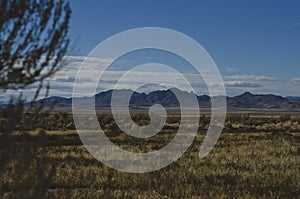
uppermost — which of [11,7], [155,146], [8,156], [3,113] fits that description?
[11,7]

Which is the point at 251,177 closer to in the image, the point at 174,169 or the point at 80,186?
the point at 174,169

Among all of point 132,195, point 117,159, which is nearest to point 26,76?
point 132,195

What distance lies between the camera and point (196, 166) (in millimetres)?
16328

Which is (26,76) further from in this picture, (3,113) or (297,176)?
(297,176)

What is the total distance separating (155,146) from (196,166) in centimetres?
823

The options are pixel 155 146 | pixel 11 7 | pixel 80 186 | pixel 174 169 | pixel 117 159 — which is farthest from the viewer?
pixel 155 146

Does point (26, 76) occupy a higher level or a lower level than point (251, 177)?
higher

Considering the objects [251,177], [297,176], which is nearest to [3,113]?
[251,177]

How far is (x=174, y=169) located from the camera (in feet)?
51.1

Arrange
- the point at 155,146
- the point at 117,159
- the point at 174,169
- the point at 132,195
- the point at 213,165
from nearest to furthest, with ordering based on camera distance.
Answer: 1. the point at 132,195
2. the point at 174,169
3. the point at 213,165
4. the point at 117,159
5. the point at 155,146

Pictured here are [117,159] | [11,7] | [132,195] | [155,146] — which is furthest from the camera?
[155,146]

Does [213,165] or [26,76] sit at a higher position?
[26,76]

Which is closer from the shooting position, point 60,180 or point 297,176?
point 60,180

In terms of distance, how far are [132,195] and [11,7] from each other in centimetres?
667
